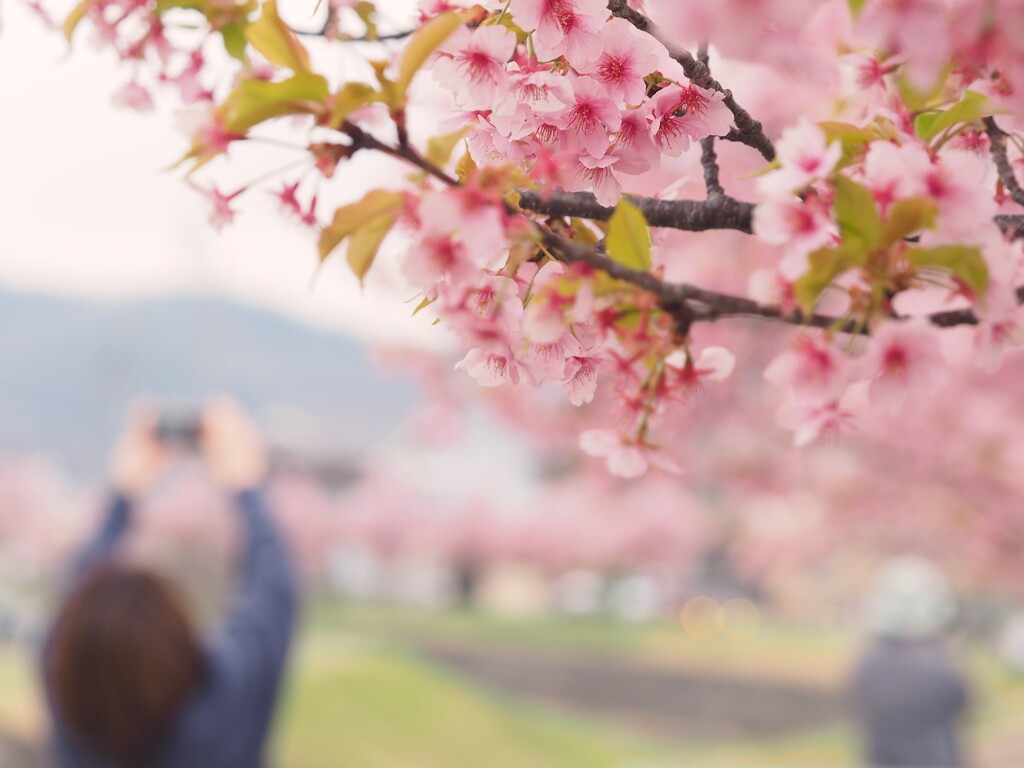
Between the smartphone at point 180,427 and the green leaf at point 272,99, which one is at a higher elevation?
the smartphone at point 180,427

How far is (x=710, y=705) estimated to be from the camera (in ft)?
45.0

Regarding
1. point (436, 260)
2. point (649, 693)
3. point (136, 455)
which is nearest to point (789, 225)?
point (436, 260)

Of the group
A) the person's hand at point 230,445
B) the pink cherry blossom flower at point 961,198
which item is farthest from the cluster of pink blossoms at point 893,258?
the person's hand at point 230,445

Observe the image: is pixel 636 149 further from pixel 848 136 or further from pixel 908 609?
pixel 908 609

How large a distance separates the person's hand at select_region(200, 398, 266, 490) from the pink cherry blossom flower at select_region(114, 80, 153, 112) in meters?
1.82

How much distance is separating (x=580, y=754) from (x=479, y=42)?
34.7 ft

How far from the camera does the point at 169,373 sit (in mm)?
64750

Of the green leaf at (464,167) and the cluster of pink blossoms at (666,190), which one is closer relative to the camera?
the cluster of pink blossoms at (666,190)

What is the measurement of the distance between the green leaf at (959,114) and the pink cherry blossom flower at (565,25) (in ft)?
0.75

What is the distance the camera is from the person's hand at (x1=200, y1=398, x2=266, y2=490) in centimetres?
279

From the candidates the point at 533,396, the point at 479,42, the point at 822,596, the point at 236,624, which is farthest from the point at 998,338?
the point at 822,596

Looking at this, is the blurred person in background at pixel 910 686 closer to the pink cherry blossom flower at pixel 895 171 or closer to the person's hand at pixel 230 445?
the person's hand at pixel 230 445

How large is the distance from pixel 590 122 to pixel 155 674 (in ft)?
6.12

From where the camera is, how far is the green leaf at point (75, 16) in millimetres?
831
